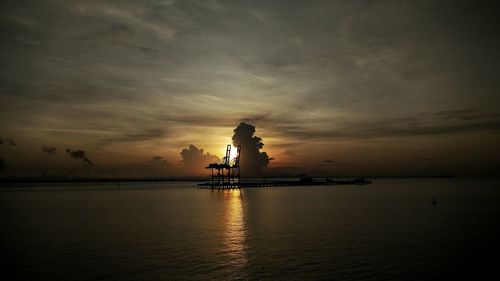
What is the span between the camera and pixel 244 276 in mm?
25250

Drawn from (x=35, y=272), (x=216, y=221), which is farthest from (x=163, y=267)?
(x=216, y=221)

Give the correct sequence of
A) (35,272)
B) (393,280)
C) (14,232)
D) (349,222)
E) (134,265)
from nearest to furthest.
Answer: (393,280) → (35,272) → (134,265) → (14,232) → (349,222)

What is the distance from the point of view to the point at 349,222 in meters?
53.1

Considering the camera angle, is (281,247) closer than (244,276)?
No

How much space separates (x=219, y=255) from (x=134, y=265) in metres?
7.23

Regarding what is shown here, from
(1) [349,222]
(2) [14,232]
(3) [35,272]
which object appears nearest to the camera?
(3) [35,272]

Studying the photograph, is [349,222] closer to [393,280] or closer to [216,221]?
[216,221]

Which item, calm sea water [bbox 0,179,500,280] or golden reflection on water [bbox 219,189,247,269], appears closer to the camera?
calm sea water [bbox 0,179,500,280]

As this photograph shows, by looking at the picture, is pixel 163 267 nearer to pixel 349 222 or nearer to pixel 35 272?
pixel 35 272

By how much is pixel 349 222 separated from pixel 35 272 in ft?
132

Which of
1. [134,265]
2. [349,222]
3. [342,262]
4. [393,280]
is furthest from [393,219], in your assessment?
[134,265]

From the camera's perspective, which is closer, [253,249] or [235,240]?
[253,249]

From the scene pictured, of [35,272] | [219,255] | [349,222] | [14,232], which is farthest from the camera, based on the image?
[349,222]

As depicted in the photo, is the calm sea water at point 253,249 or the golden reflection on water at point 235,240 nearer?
the calm sea water at point 253,249
